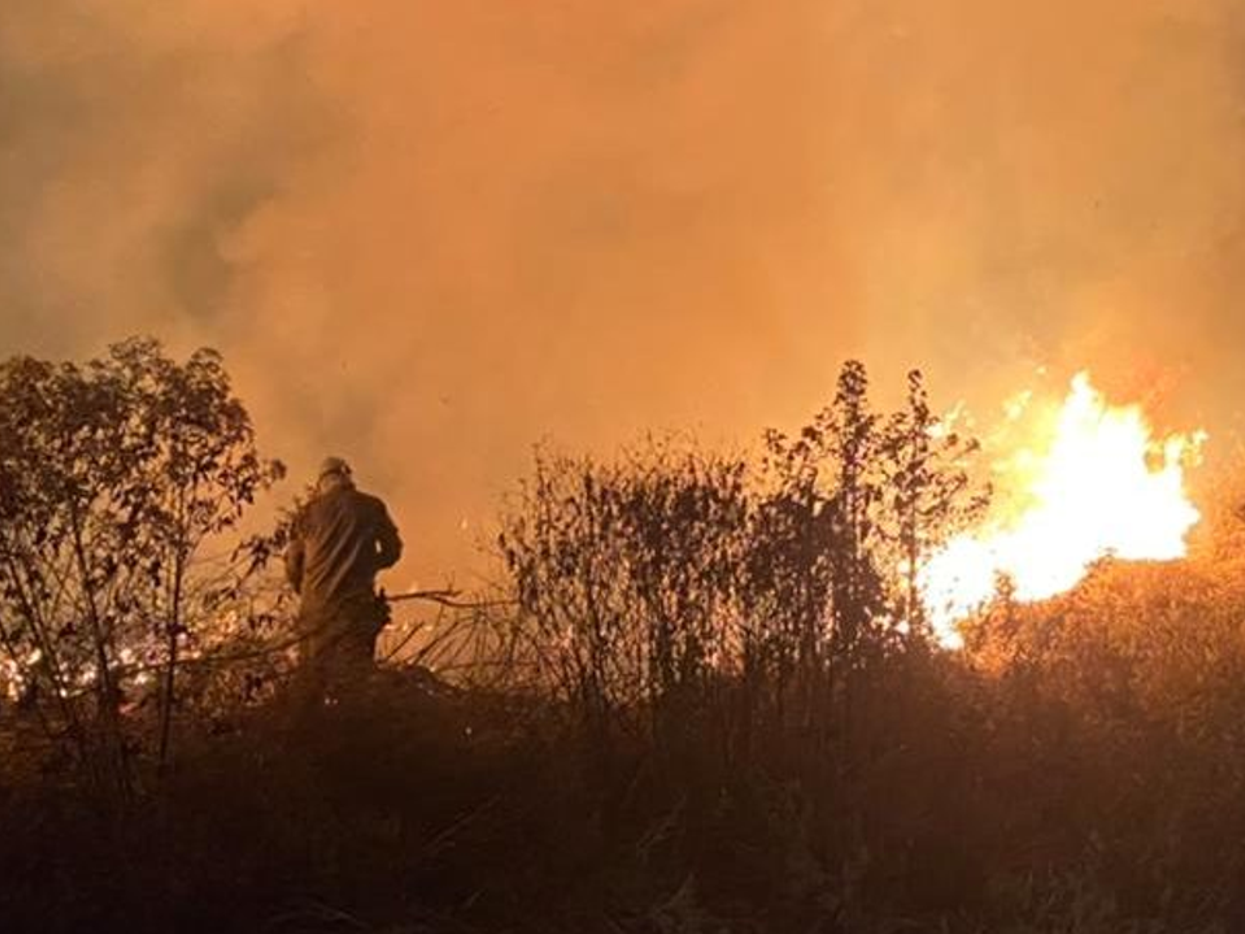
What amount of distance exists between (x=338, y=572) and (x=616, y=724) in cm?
202

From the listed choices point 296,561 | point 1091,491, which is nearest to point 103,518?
point 296,561

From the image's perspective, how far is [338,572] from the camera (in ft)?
33.1

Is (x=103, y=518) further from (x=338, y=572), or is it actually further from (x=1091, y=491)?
(x=1091, y=491)

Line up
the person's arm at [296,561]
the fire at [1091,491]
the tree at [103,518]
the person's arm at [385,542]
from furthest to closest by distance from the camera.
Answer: the fire at [1091,491]
the person's arm at [385,542]
the person's arm at [296,561]
the tree at [103,518]

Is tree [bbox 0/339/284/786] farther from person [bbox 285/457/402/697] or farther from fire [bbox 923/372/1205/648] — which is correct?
fire [bbox 923/372/1205/648]

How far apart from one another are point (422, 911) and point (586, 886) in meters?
0.82

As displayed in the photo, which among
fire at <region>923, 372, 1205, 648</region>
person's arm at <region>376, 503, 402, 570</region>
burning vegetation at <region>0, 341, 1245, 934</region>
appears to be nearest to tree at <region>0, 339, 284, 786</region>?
burning vegetation at <region>0, 341, 1245, 934</region>

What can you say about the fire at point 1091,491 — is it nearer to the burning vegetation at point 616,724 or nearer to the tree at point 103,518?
the burning vegetation at point 616,724

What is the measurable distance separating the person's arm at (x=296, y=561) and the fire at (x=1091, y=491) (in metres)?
9.40

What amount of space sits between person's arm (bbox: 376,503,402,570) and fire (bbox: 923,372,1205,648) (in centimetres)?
860

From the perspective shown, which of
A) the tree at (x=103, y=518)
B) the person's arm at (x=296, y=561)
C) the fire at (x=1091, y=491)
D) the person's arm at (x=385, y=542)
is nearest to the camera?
the tree at (x=103, y=518)

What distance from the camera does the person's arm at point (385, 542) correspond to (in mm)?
10586

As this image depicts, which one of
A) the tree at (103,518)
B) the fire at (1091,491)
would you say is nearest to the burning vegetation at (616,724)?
the tree at (103,518)

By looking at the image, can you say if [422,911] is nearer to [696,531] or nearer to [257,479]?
[257,479]
